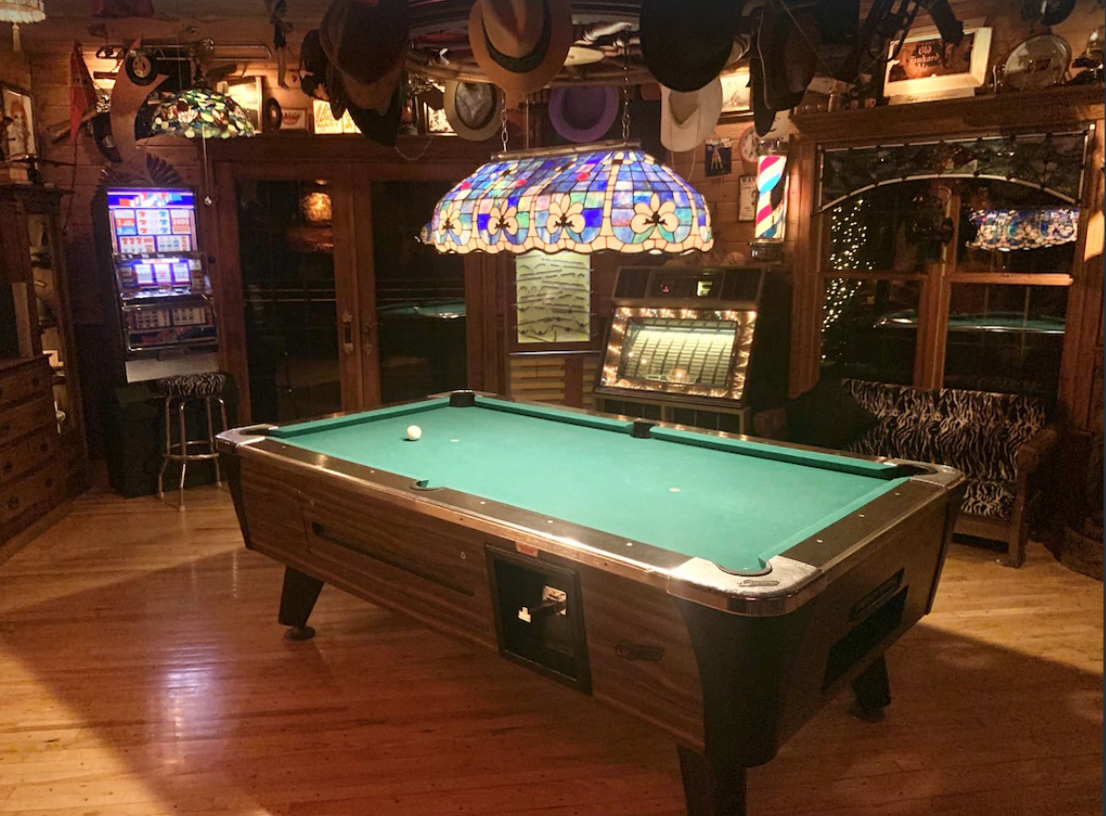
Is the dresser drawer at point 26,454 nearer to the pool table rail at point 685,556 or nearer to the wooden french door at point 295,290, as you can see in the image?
the wooden french door at point 295,290

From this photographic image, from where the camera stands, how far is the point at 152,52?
192 inches

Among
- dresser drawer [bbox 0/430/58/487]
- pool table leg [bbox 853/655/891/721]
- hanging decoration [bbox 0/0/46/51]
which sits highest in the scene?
hanging decoration [bbox 0/0/46/51]

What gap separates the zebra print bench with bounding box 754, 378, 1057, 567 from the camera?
13.4 ft

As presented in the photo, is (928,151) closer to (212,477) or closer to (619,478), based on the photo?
(619,478)

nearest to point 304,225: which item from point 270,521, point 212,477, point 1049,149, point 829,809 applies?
point 212,477

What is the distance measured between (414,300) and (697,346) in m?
2.31

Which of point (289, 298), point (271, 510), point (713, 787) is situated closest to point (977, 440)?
point (713, 787)

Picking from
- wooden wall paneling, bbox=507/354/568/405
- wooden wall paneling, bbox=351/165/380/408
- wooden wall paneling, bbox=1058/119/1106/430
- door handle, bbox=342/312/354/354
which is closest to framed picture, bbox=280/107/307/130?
wooden wall paneling, bbox=351/165/380/408

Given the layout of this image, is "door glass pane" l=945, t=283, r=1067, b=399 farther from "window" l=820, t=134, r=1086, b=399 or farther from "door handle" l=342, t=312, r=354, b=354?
"door handle" l=342, t=312, r=354, b=354

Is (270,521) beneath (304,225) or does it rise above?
beneath

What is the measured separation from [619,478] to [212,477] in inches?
152

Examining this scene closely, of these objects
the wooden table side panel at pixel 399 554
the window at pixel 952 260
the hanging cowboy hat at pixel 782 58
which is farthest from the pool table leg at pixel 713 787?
the window at pixel 952 260

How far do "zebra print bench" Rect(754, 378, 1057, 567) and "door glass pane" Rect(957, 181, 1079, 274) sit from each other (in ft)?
2.38

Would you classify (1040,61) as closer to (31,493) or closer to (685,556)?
(685,556)
